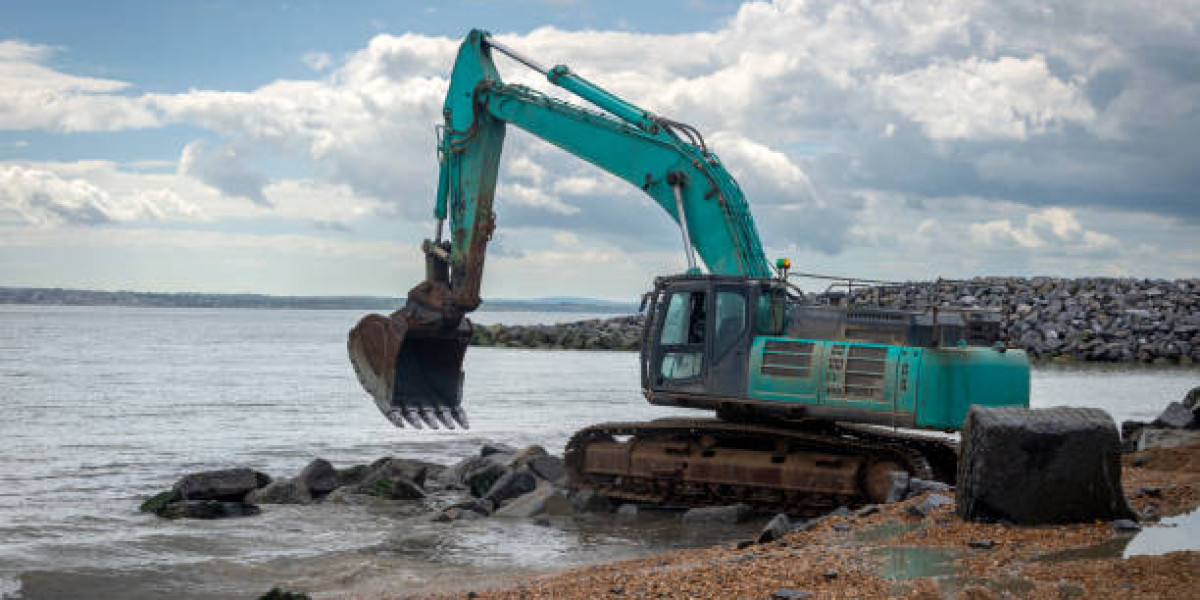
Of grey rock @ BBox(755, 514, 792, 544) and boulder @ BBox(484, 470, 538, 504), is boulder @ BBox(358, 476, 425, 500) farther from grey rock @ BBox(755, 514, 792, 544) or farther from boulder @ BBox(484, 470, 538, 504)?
grey rock @ BBox(755, 514, 792, 544)

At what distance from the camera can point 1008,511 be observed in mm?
8617

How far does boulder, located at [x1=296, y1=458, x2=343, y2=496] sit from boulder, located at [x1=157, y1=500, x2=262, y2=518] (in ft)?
3.88

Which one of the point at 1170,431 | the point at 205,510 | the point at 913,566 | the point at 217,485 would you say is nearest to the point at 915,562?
the point at 913,566

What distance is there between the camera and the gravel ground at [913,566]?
6.94 m

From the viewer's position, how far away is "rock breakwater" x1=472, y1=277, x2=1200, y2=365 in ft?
148

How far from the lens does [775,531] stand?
9836mm

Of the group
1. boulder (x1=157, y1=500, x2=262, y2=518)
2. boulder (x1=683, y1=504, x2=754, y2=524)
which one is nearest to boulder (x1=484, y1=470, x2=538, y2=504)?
boulder (x1=683, y1=504, x2=754, y2=524)

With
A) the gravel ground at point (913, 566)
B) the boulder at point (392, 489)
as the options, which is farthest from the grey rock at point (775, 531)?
the boulder at point (392, 489)

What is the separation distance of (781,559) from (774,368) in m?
4.88

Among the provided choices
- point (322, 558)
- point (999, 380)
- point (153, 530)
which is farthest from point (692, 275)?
point (153, 530)

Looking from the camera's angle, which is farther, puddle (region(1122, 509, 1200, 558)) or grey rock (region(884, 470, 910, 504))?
grey rock (region(884, 470, 910, 504))

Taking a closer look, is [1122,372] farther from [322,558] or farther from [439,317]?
[322,558]

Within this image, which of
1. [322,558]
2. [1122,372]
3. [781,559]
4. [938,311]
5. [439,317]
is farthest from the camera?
[1122,372]

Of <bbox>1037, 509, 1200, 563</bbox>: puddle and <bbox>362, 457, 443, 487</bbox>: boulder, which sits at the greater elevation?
<bbox>1037, 509, 1200, 563</bbox>: puddle
